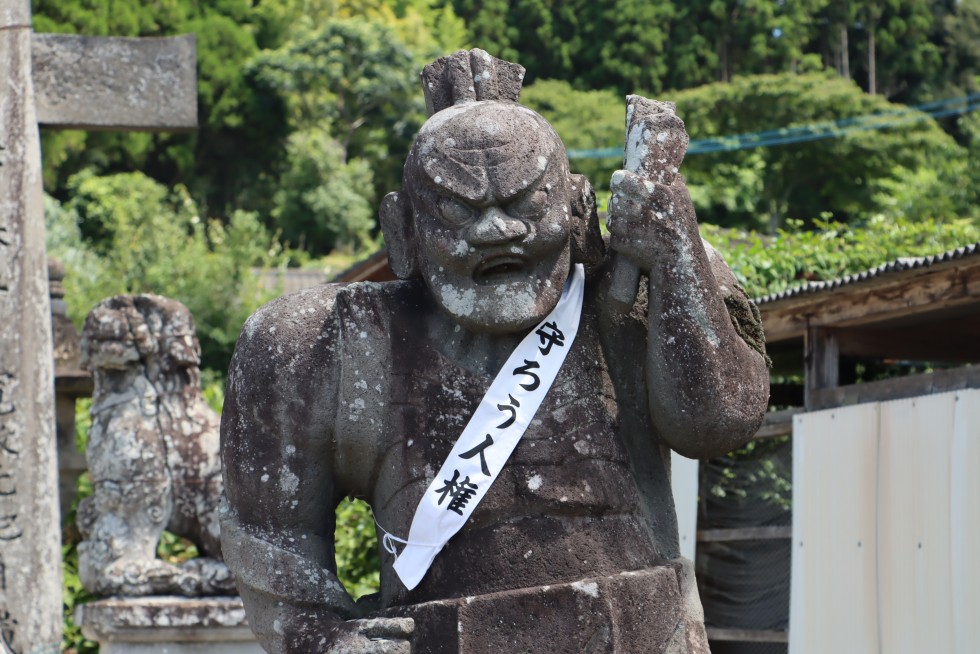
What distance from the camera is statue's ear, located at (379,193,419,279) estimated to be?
171 inches

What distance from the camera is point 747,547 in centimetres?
1100

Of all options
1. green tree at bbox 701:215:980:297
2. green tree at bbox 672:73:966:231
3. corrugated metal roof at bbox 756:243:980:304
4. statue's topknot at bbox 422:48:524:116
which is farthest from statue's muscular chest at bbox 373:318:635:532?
green tree at bbox 672:73:966:231

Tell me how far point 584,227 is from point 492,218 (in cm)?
35

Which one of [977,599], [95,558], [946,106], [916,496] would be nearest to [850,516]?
[916,496]

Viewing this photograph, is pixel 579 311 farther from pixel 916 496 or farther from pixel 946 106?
pixel 946 106

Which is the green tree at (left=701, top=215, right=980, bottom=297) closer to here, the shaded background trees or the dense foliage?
the dense foliage

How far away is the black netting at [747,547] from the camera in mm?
10727

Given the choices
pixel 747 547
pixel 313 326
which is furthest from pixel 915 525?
pixel 313 326

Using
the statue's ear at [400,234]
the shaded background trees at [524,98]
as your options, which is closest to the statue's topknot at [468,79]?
the statue's ear at [400,234]

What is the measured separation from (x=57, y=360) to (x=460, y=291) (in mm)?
6577

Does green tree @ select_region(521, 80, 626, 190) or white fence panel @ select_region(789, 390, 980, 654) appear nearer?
white fence panel @ select_region(789, 390, 980, 654)

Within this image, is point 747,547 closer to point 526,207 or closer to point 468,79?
point 468,79

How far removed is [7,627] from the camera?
8.13 meters

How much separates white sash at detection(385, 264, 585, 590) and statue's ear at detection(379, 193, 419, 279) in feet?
1.37
